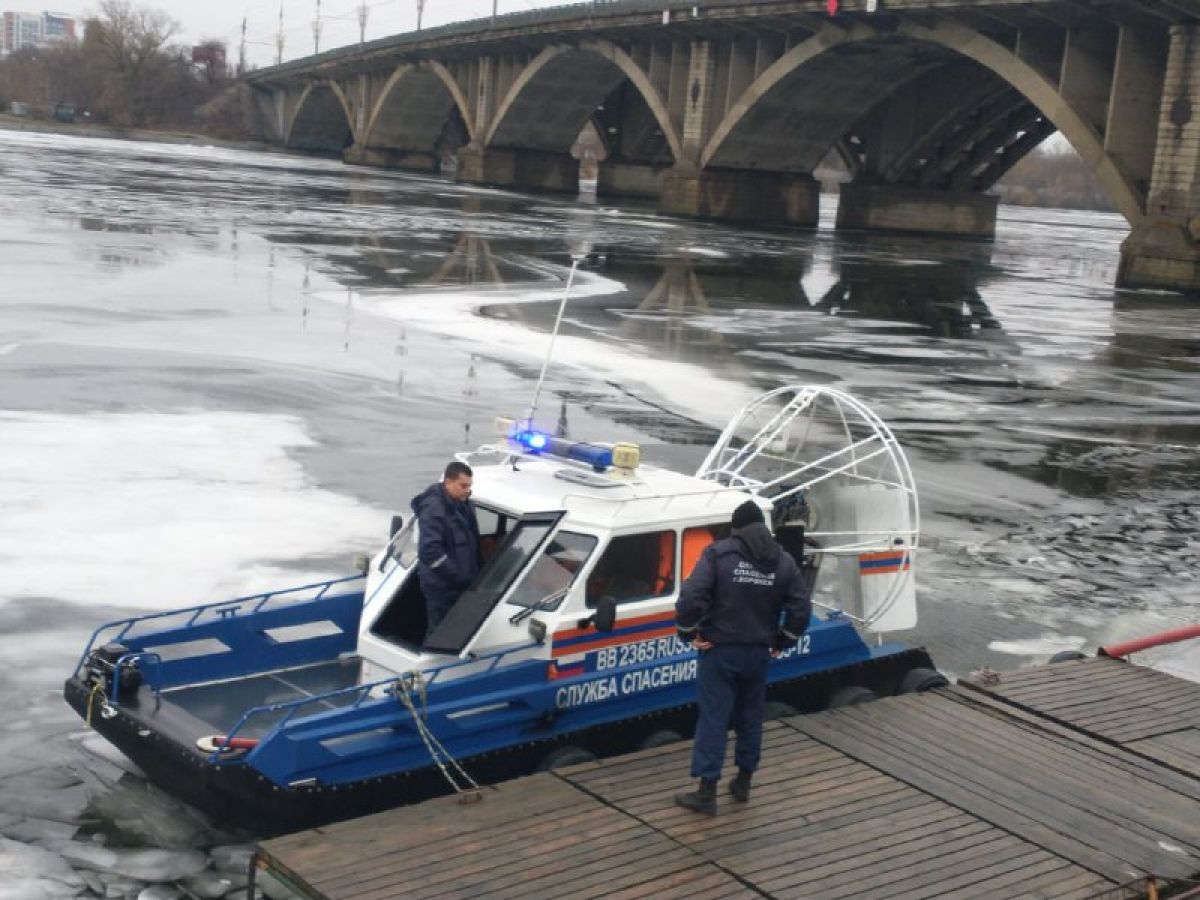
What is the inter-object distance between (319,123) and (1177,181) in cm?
11767

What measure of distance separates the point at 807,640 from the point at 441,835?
3.29 m

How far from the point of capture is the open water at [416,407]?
1120cm

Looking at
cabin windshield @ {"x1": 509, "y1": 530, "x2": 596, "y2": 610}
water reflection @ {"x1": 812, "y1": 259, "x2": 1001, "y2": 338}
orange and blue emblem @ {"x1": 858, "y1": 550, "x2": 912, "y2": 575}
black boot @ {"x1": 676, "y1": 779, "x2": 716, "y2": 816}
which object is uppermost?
water reflection @ {"x1": 812, "y1": 259, "x2": 1001, "y2": 338}

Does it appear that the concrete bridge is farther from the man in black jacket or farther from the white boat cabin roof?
the man in black jacket

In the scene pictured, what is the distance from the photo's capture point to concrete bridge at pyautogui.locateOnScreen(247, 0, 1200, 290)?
4391 cm

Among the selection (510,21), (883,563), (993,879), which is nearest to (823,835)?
(993,879)

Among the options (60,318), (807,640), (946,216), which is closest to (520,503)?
(807,640)

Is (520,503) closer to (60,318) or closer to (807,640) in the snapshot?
(807,640)

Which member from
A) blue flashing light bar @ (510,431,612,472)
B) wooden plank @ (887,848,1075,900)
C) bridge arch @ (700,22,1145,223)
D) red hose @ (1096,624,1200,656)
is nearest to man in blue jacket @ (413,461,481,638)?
blue flashing light bar @ (510,431,612,472)

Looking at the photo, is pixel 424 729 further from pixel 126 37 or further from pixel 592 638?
pixel 126 37

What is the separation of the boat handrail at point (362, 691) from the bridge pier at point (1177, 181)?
122 ft

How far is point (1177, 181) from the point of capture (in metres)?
41.6

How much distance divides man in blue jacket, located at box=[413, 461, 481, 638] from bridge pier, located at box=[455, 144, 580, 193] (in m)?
84.5

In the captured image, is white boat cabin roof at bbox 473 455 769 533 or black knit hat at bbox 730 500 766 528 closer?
black knit hat at bbox 730 500 766 528
